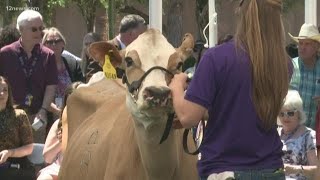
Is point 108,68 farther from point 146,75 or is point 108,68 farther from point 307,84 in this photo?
point 307,84

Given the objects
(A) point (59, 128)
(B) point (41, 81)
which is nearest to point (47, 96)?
(B) point (41, 81)

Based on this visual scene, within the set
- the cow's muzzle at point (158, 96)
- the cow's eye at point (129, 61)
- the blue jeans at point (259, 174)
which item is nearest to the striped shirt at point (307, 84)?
the cow's eye at point (129, 61)

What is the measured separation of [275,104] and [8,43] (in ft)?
21.2

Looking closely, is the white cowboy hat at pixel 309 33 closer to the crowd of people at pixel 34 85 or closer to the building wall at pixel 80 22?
the crowd of people at pixel 34 85

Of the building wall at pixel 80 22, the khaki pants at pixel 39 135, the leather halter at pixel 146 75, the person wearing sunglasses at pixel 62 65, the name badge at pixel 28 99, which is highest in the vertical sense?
the leather halter at pixel 146 75

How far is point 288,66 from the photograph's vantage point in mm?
4148

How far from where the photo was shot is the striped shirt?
7812 millimetres

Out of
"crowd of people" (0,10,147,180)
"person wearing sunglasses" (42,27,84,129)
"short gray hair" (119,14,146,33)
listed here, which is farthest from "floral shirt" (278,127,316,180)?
"person wearing sunglasses" (42,27,84,129)

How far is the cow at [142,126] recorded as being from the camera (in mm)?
4699

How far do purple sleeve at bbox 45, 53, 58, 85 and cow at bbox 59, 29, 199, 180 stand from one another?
8.37 feet

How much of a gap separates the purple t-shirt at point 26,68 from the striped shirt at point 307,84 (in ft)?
8.69

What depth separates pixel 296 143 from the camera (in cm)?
667

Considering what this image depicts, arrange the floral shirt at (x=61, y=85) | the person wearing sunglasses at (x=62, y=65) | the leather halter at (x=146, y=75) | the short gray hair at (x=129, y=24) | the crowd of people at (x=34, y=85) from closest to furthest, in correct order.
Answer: the leather halter at (x=146, y=75) < the crowd of people at (x=34, y=85) < the short gray hair at (x=129, y=24) < the floral shirt at (x=61, y=85) < the person wearing sunglasses at (x=62, y=65)

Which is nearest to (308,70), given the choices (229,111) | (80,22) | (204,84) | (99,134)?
(99,134)
